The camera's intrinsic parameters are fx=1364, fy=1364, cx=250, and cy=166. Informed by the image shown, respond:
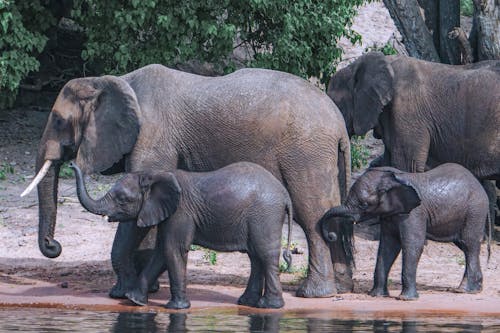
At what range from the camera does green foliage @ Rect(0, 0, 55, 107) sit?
17.1 m

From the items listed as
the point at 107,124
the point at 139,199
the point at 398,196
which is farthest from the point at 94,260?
the point at 398,196

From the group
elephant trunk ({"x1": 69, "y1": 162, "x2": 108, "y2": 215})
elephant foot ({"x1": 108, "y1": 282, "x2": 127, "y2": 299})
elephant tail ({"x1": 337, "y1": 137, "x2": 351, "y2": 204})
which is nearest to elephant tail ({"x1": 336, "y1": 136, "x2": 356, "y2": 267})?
elephant tail ({"x1": 337, "y1": 137, "x2": 351, "y2": 204})

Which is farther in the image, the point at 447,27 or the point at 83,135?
the point at 447,27

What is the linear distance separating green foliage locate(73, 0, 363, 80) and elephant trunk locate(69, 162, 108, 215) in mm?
5541

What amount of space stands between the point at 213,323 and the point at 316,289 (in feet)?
5.23

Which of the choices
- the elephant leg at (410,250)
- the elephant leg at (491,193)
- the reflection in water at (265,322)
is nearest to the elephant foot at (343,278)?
the elephant leg at (410,250)

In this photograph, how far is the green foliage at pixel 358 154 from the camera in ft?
59.6

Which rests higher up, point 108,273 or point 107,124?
point 107,124

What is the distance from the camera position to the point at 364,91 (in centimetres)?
1470

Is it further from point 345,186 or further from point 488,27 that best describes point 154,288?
point 488,27

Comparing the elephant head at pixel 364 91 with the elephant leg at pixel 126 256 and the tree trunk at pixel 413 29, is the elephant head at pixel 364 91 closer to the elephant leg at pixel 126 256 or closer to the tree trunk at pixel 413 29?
the tree trunk at pixel 413 29

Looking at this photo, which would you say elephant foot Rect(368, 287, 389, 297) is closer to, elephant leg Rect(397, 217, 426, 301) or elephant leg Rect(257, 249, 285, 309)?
elephant leg Rect(397, 217, 426, 301)

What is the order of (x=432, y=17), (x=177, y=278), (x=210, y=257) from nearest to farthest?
(x=177, y=278) → (x=210, y=257) → (x=432, y=17)

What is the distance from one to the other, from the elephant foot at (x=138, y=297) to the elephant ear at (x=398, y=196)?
7.55ft
